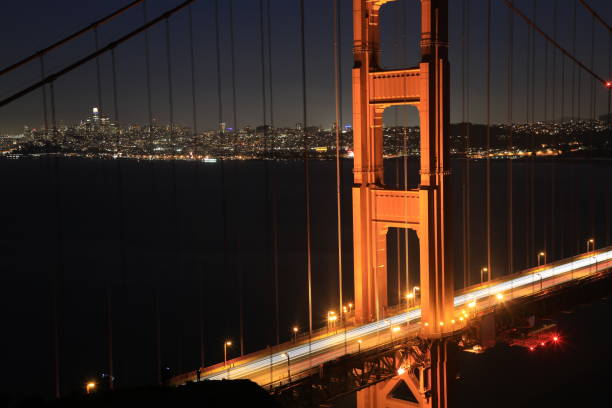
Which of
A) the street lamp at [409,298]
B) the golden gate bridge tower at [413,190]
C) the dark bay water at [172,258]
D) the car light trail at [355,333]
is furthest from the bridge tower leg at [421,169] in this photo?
the dark bay water at [172,258]

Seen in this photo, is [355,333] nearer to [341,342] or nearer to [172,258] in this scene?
[341,342]

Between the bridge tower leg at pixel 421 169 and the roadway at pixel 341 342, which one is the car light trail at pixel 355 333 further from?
the bridge tower leg at pixel 421 169

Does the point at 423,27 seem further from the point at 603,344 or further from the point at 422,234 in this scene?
the point at 603,344

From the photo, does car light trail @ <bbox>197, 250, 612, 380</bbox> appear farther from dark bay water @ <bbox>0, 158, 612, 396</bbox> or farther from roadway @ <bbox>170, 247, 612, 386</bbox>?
dark bay water @ <bbox>0, 158, 612, 396</bbox>

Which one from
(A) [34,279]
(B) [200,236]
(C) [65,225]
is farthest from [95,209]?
(A) [34,279]

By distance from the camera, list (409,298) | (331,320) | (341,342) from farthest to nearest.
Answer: (409,298)
(331,320)
(341,342)

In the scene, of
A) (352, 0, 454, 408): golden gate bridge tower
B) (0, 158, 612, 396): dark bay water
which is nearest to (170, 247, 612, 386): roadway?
(352, 0, 454, 408): golden gate bridge tower

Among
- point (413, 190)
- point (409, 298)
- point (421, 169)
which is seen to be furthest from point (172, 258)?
point (421, 169)
